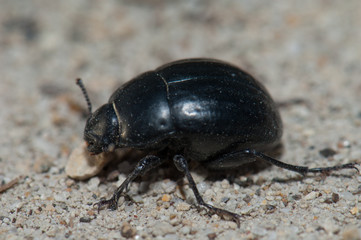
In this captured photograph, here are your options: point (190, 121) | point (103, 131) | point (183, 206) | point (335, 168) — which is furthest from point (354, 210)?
point (103, 131)

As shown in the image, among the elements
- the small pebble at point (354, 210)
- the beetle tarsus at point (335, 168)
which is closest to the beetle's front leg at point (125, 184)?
the beetle tarsus at point (335, 168)

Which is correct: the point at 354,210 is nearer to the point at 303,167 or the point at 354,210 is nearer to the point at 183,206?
the point at 303,167

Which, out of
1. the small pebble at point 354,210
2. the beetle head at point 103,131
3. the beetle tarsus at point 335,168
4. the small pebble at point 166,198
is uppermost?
the beetle head at point 103,131

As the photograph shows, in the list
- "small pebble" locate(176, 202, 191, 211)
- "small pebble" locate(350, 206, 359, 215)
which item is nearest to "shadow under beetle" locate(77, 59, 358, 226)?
"small pebble" locate(176, 202, 191, 211)

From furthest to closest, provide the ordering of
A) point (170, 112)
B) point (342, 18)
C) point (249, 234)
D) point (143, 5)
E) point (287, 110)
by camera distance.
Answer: point (143, 5)
point (342, 18)
point (287, 110)
point (170, 112)
point (249, 234)

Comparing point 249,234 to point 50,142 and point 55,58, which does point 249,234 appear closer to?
point 50,142

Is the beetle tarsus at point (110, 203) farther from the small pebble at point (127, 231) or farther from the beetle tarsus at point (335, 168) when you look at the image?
the beetle tarsus at point (335, 168)

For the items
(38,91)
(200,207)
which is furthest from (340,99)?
(38,91)

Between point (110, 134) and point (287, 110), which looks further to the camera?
point (287, 110)
